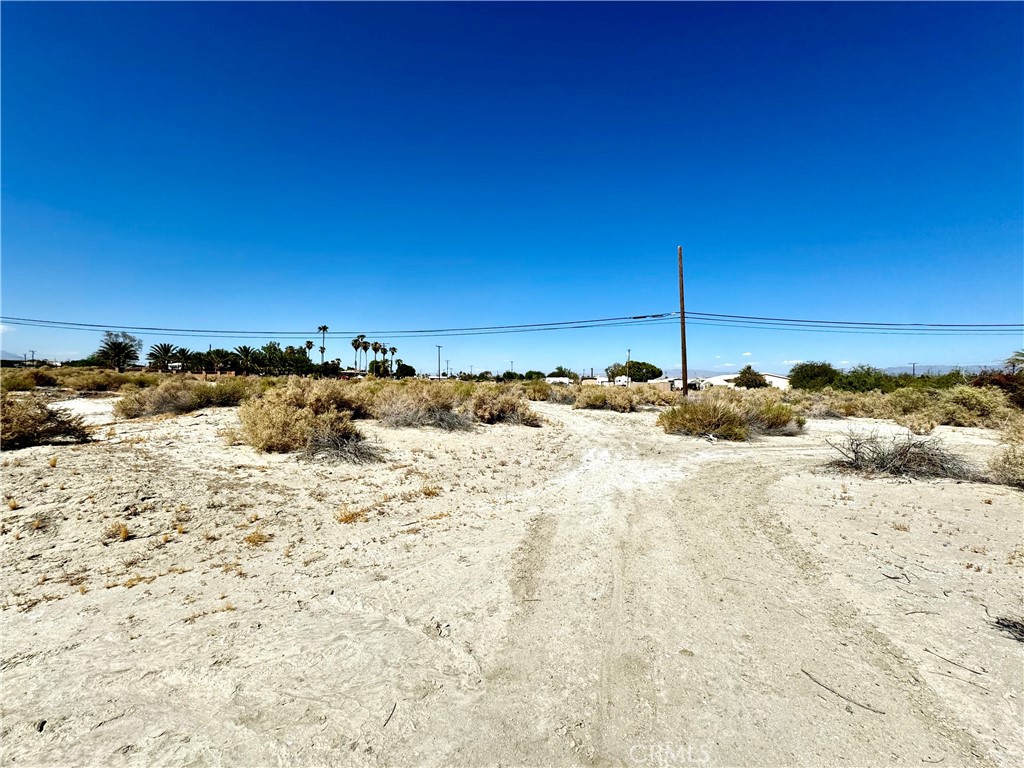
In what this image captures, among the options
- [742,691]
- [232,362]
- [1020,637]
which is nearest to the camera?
[742,691]

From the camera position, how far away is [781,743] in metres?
2.26

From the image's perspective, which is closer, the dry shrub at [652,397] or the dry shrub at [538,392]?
the dry shrub at [652,397]

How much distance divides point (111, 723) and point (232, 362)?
75393 mm

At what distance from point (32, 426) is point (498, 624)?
10.5 metres

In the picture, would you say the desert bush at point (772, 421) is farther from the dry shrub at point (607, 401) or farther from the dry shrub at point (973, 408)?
the dry shrub at point (973, 408)

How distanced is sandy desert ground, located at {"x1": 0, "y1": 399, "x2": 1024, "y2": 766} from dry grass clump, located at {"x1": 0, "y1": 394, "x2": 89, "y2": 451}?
4.83ft

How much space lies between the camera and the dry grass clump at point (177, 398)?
547 inches

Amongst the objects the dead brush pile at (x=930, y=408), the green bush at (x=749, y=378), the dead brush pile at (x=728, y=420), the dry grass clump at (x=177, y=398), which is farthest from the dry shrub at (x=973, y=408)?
the green bush at (x=749, y=378)

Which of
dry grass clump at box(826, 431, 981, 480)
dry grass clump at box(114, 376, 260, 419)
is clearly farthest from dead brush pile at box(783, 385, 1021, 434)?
dry grass clump at box(114, 376, 260, 419)

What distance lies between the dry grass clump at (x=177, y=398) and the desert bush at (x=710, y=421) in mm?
16327

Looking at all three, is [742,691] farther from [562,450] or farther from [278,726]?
[562,450]

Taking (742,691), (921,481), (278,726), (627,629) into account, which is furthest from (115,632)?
(921,481)

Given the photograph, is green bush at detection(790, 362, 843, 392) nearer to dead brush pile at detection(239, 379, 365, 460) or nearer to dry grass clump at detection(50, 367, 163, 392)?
dead brush pile at detection(239, 379, 365, 460)

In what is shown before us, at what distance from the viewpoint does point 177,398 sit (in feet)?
48.3
